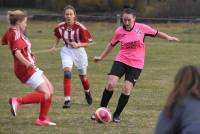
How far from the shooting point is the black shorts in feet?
30.3

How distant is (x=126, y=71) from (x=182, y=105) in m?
5.08

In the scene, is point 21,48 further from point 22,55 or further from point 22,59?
point 22,59

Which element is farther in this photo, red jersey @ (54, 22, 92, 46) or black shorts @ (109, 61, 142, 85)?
red jersey @ (54, 22, 92, 46)

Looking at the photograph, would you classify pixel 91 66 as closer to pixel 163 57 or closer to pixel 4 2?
pixel 163 57

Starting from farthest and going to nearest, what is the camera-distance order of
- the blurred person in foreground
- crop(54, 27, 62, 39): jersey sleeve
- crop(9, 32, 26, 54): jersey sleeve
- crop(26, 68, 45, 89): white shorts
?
crop(54, 27, 62, 39): jersey sleeve < crop(26, 68, 45, 89): white shorts < crop(9, 32, 26, 54): jersey sleeve < the blurred person in foreground

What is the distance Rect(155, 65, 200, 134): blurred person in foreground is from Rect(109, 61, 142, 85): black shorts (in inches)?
190

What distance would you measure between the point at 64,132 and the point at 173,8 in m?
38.4

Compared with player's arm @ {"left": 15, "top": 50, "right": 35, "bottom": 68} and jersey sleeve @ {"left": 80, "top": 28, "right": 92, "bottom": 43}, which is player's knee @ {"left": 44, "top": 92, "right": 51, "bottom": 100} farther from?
jersey sleeve @ {"left": 80, "top": 28, "right": 92, "bottom": 43}

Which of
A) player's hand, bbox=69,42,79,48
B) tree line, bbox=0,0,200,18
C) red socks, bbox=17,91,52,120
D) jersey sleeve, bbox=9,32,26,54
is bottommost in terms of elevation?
tree line, bbox=0,0,200,18

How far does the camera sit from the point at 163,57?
21.8m

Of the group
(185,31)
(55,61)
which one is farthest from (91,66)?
(185,31)

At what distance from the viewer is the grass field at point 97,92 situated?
8844mm

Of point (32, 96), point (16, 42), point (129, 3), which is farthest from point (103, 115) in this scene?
point (129, 3)

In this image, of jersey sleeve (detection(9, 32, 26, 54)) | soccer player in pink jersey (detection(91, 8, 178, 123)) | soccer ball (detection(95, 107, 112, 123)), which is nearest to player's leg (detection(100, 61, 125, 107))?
soccer player in pink jersey (detection(91, 8, 178, 123))
